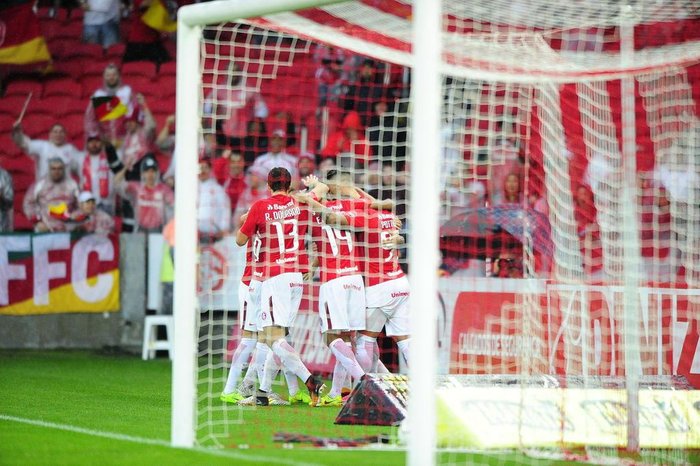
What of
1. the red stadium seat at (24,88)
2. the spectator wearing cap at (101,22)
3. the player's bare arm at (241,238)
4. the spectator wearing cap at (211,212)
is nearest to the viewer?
the player's bare arm at (241,238)

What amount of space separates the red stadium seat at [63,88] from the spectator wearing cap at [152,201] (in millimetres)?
2161

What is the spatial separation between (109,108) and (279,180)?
7.91 metres

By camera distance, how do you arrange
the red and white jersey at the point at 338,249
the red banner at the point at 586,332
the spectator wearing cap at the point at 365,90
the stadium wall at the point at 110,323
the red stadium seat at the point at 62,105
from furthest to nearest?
the red stadium seat at the point at 62,105, the spectator wearing cap at the point at 365,90, the stadium wall at the point at 110,323, the red and white jersey at the point at 338,249, the red banner at the point at 586,332

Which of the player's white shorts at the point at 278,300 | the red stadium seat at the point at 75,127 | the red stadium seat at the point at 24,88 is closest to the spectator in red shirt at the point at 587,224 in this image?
the player's white shorts at the point at 278,300

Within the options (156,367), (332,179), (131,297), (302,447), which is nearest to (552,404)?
(302,447)

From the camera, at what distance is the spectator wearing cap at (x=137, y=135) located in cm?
1784

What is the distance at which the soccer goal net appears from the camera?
784 centimetres

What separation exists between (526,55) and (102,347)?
9.32 meters

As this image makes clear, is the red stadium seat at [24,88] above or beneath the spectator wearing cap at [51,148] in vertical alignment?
above

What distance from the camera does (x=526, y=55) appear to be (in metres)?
9.12

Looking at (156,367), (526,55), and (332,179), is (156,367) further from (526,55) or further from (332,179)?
(526,55)

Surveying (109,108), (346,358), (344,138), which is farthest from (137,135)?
(346,358)

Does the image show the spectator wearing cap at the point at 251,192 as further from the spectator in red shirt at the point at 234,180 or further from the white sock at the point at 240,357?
the white sock at the point at 240,357

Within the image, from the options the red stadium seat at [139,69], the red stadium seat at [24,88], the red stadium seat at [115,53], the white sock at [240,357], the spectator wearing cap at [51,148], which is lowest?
the white sock at [240,357]
